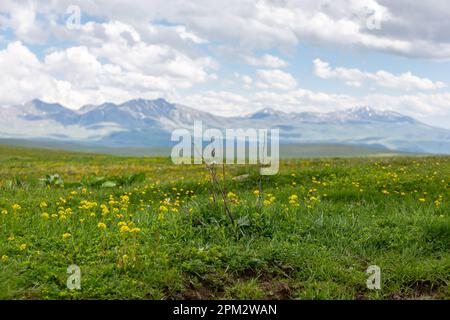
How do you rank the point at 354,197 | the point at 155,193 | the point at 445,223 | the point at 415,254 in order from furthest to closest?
1. the point at 155,193
2. the point at 354,197
3. the point at 445,223
4. the point at 415,254

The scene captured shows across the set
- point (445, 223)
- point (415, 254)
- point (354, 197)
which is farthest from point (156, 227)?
point (354, 197)

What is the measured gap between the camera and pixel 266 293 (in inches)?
247

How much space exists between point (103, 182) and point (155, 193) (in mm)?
2951

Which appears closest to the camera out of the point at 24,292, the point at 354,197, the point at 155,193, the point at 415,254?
the point at 24,292

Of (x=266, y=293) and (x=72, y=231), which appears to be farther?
(x=72, y=231)

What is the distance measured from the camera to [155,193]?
13.5 meters

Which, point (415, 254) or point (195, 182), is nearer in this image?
point (415, 254)

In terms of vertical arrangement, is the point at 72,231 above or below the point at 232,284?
above

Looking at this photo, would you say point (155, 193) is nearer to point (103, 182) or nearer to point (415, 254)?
point (103, 182)

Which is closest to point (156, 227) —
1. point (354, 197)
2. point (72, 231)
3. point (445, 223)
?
point (72, 231)

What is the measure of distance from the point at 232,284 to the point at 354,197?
668 centimetres

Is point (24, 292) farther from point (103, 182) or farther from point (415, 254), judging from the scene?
point (103, 182)

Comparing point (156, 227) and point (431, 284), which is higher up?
point (156, 227)

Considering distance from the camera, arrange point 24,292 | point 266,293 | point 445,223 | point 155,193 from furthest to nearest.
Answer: point 155,193 < point 445,223 < point 266,293 < point 24,292
